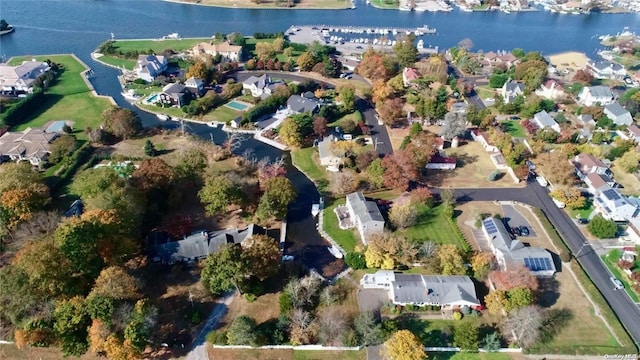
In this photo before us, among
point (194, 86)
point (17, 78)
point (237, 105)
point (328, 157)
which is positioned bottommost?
point (328, 157)

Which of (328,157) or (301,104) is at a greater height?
(301,104)

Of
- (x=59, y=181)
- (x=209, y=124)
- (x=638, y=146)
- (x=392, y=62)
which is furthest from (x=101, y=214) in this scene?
(x=638, y=146)

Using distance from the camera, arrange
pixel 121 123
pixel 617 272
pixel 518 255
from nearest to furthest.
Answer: pixel 518 255 → pixel 617 272 → pixel 121 123

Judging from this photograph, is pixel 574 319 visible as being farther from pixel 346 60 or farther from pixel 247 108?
pixel 346 60

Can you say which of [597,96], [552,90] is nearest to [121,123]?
[552,90]

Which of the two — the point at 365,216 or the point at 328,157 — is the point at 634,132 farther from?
A: the point at 365,216

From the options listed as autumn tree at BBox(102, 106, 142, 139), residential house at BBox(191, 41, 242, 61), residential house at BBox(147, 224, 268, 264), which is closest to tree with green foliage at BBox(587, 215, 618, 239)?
residential house at BBox(147, 224, 268, 264)

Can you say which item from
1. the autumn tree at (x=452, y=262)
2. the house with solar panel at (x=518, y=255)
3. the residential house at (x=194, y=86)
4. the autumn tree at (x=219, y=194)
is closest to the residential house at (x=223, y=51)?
the residential house at (x=194, y=86)
